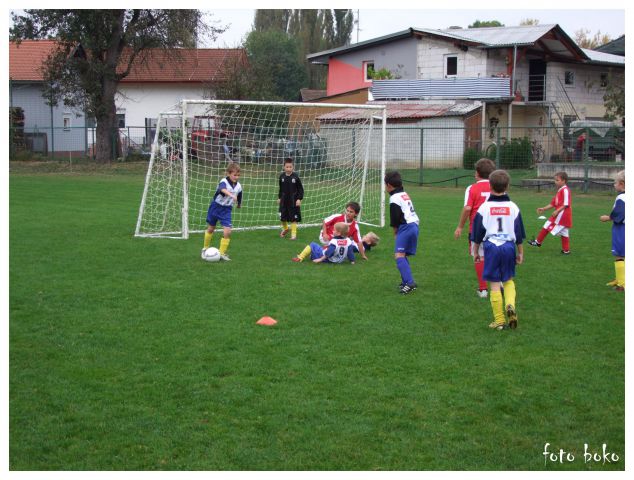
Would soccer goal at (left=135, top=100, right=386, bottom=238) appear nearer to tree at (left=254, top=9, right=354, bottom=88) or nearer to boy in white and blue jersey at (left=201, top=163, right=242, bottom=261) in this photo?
boy in white and blue jersey at (left=201, top=163, right=242, bottom=261)

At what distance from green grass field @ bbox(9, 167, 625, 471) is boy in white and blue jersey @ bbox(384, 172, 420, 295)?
1.23 feet

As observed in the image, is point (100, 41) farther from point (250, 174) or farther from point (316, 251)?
point (316, 251)

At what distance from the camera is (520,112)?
38.7 meters

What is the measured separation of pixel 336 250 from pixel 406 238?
2.27 meters

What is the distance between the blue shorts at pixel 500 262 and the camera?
7.46 metres

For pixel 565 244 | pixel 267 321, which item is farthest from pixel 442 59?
pixel 267 321

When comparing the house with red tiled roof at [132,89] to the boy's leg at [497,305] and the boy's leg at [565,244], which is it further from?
the boy's leg at [497,305]

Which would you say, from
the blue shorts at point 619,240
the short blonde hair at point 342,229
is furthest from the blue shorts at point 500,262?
the short blonde hair at point 342,229

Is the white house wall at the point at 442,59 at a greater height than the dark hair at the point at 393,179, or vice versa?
the white house wall at the point at 442,59

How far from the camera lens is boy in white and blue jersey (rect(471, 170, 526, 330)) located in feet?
24.6

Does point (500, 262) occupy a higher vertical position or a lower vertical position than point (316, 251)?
higher

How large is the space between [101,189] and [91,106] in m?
10.6

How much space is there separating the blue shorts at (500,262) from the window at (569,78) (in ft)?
115

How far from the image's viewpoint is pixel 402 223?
9.31 m
